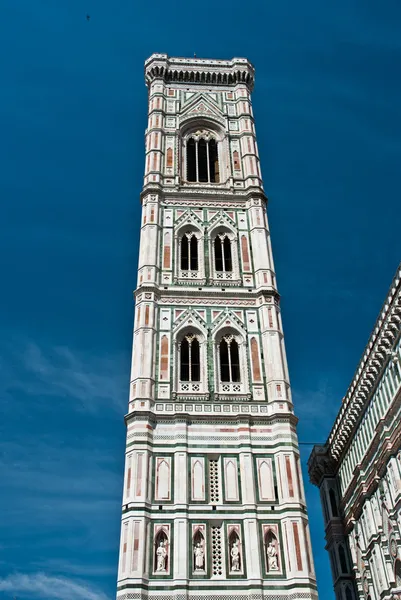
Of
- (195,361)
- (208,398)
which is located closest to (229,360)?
(195,361)

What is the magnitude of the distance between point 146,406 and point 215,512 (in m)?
4.00

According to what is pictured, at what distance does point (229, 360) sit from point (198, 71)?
18796 millimetres

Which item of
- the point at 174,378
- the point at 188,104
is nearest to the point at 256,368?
the point at 174,378

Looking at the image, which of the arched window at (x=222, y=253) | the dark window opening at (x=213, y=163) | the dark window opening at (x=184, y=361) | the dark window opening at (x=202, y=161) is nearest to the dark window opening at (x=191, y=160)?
the dark window opening at (x=202, y=161)

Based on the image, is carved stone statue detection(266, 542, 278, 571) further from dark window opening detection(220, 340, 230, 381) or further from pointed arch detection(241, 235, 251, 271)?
pointed arch detection(241, 235, 251, 271)

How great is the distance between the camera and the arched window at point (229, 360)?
22.7 m

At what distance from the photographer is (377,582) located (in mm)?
19906

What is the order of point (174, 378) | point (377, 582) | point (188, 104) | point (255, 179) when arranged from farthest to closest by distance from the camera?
point (188, 104) → point (255, 179) → point (174, 378) → point (377, 582)

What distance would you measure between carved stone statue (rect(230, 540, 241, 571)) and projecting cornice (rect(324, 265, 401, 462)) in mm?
6365

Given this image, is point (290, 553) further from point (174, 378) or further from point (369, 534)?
point (174, 378)

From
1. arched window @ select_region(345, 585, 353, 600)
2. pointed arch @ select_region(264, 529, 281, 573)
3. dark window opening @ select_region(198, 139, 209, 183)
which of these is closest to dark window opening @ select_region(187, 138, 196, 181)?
dark window opening @ select_region(198, 139, 209, 183)

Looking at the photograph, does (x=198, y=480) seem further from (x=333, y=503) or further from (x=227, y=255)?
(x=227, y=255)

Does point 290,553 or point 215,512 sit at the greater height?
point 215,512

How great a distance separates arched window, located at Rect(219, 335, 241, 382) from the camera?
74.4 feet
